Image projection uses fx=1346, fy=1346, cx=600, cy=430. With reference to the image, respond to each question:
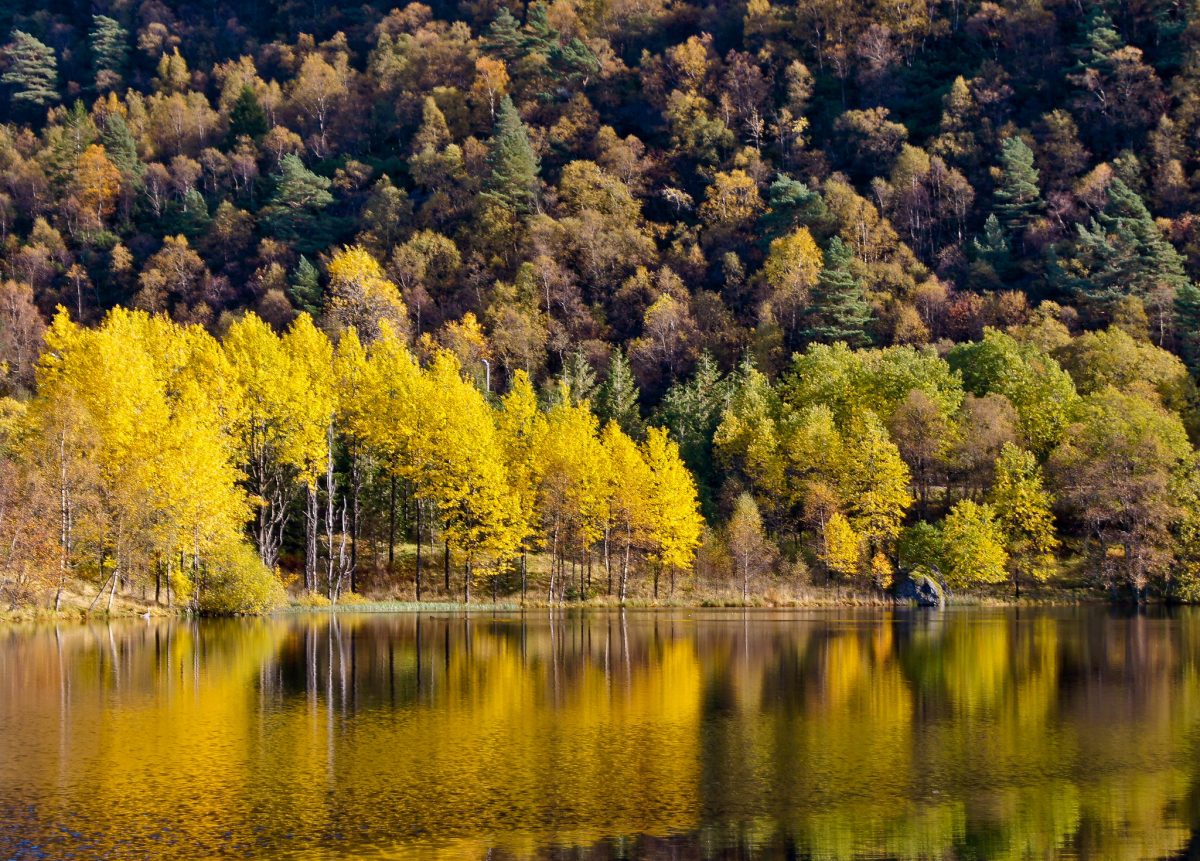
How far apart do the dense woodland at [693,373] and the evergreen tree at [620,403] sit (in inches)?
18.7

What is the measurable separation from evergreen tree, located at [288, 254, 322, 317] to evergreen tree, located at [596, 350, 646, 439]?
49.7 metres

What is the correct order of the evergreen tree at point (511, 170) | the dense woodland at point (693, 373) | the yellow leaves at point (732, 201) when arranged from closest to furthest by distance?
the dense woodland at point (693, 373) → the yellow leaves at point (732, 201) → the evergreen tree at point (511, 170)

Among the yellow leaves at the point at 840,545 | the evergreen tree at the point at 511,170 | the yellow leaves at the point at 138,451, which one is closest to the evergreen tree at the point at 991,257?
the evergreen tree at the point at 511,170

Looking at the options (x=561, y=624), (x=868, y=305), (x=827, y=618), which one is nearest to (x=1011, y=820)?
(x=561, y=624)

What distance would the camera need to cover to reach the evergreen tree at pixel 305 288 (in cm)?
17262

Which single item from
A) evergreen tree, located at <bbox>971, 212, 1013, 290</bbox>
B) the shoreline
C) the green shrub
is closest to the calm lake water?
the green shrub

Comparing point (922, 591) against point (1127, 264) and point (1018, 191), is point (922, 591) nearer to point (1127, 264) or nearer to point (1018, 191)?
point (1127, 264)

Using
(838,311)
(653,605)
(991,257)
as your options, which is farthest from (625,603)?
(991,257)

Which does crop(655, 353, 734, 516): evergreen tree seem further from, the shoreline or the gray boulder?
the gray boulder

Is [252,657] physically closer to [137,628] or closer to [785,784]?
[137,628]

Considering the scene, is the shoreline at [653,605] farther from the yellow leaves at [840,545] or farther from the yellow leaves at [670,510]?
the yellow leaves at [670,510]

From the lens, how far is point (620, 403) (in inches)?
5187

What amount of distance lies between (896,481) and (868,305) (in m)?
49.7

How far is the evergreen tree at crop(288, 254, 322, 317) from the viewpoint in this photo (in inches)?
6796
